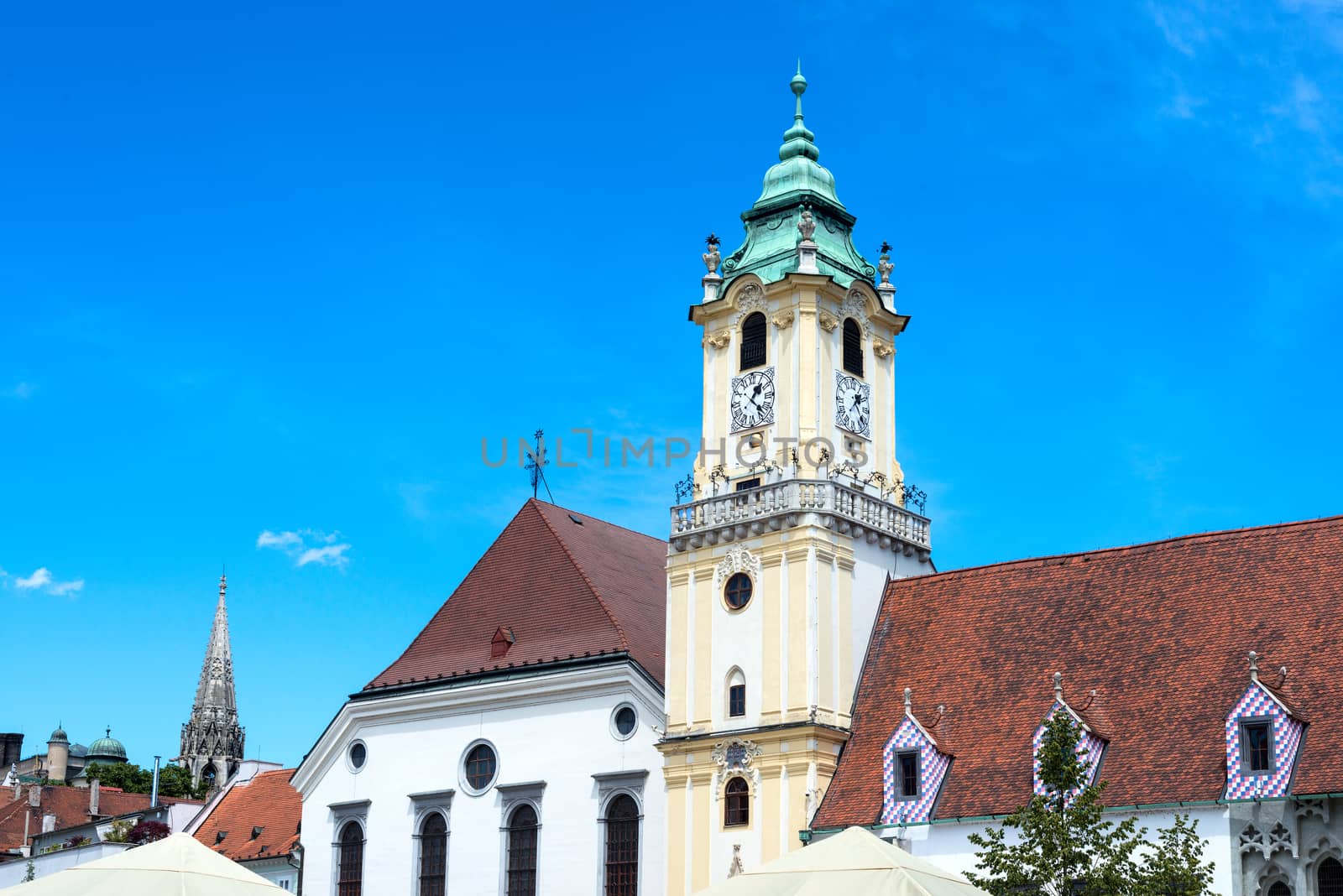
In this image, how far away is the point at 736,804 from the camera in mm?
38906

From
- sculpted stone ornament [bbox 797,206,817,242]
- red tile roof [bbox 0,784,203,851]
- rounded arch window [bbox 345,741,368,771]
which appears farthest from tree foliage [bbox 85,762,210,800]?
sculpted stone ornament [bbox 797,206,817,242]

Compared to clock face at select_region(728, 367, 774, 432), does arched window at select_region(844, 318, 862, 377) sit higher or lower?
higher

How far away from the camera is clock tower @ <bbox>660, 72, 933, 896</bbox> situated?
3869cm

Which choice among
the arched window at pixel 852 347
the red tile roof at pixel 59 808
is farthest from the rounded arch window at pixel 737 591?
the red tile roof at pixel 59 808

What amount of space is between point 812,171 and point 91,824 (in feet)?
161

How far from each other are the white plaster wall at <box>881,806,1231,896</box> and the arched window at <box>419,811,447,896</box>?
1498 cm

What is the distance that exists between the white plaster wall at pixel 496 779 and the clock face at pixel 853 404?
8.24 metres

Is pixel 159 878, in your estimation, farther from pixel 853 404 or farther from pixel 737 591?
pixel 853 404

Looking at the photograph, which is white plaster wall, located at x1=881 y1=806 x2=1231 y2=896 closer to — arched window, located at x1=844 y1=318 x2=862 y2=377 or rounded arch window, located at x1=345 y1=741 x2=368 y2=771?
arched window, located at x1=844 y1=318 x2=862 y2=377

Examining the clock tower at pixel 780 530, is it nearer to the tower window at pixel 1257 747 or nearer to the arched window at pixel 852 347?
the arched window at pixel 852 347

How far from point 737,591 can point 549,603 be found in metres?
8.69

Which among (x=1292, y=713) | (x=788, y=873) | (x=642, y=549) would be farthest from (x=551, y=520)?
(x=788, y=873)

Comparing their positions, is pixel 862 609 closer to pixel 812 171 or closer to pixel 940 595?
pixel 940 595

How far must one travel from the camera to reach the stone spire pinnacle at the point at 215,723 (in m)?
138
